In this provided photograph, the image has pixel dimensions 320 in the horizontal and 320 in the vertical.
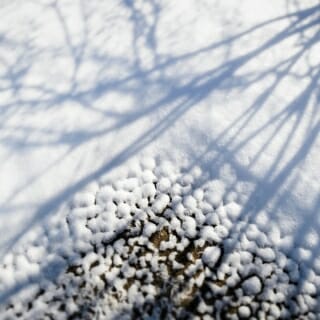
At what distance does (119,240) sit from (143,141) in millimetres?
1046

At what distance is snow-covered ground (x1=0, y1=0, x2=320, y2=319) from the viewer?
305cm

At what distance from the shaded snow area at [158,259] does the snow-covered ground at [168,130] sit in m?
0.02

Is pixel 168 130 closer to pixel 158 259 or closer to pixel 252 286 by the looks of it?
pixel 158 259

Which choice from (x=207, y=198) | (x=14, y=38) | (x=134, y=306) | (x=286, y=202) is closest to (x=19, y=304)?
(x=134, y=306)

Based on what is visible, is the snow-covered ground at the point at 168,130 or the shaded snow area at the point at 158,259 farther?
the snow-covered ground at the point at 168,130

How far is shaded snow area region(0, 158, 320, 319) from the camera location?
111 inches

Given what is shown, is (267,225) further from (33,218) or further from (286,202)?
(33,218)

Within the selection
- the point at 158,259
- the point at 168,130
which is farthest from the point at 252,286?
the point at 168,130

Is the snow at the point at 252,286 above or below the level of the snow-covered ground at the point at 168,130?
A: below

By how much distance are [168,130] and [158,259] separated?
4.36ft

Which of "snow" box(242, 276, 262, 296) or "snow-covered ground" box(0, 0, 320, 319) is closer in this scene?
"snow" box(242, 276, 262, 296)

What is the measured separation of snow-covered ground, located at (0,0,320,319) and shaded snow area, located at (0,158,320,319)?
0.05 ft

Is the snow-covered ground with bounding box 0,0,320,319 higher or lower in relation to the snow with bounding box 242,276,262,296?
higher

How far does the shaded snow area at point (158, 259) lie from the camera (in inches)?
111
